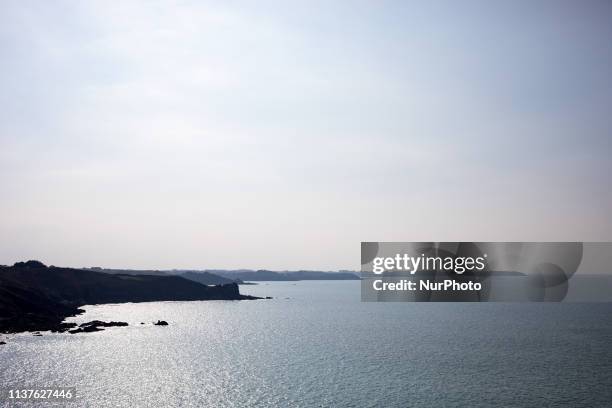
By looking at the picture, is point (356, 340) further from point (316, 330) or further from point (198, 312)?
point (198, 312)

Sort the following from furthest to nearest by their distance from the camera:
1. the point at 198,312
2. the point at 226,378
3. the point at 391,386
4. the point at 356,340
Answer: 1. the point at 198,312
2. the point at 356,340
3. the point at 226,378
4. the point at 391,386

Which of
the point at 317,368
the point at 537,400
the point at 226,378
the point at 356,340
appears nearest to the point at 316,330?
the point at 356,340

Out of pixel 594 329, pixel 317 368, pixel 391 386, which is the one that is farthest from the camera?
pixel 594 329

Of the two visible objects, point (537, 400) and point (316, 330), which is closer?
point (537, 400)

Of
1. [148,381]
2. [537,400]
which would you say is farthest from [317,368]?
[537,400]

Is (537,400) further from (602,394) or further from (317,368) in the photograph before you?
(317,368)

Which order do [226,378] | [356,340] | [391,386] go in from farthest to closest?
[356,340] → [226,378] → [391,386]
